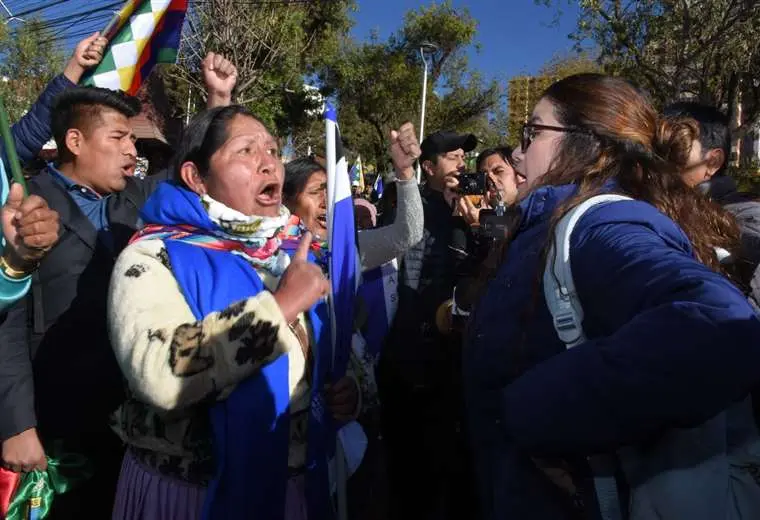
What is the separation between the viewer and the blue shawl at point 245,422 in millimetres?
1604

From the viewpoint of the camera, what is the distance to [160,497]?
1.71 m

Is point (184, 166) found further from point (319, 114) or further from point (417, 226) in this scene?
point (319, 114)

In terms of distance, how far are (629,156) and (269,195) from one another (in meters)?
1.16

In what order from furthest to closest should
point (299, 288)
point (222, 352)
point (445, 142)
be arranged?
point (445, 142) → point (299, 288) → point (222, 352)

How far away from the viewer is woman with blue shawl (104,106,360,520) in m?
1.52

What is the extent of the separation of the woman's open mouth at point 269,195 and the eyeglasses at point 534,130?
84 cm

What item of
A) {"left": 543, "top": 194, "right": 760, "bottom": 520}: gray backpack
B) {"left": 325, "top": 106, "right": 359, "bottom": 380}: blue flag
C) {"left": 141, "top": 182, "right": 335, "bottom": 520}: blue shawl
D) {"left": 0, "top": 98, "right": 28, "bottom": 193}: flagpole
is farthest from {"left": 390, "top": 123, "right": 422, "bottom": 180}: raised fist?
{"left": 543, "top": 194, "right": 760, "bottom": 520}: gray backpack

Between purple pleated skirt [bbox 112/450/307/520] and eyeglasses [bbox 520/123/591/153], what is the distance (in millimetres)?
1189

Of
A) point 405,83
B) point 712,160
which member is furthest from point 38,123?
point 405,83

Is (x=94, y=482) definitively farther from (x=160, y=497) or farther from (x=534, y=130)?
(x=534, y=130)

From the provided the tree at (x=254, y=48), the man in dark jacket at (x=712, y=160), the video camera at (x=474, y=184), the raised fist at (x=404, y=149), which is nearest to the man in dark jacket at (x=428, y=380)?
the video camera at (x=474, y=184)

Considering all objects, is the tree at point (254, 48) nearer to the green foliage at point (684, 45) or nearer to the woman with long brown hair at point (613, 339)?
the green foliage at point (684, 45)

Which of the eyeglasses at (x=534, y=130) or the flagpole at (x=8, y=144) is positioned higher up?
the flagpole at (x=8, y=144)

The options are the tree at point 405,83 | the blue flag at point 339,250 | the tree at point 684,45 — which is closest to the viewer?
the blue flag at point 339,250
